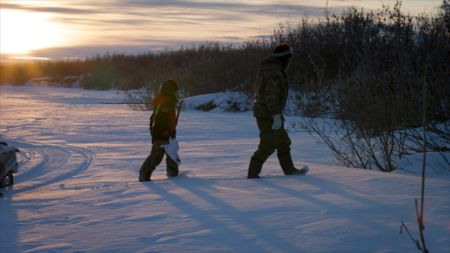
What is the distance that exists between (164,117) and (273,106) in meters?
1.59

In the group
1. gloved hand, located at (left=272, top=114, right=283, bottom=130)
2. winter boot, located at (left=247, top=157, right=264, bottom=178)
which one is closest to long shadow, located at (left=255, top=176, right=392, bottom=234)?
winter boot, located at (left=247, top=157, right=264, bottom=178)

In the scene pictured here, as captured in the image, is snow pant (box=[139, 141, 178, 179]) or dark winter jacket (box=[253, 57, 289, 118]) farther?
snow pant (box=[139, 141, 178, 179])

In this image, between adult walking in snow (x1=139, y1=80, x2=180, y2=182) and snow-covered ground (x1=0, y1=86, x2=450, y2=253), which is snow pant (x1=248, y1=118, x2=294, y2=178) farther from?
adult walking in snow (x1=139, y1=80, x2=180, y2=182)

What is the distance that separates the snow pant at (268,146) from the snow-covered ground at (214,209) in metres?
0.24

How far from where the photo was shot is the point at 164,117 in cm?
750

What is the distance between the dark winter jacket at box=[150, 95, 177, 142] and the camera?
24.6 ft

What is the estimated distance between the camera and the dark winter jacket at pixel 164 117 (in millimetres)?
7488

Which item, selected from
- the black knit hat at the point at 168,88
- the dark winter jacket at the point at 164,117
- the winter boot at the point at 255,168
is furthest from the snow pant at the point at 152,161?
the winter boot at the point at 255,168

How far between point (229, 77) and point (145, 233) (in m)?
20.6

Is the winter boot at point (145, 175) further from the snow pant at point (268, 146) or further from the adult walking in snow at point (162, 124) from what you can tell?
the snow pant at point (268, 146)

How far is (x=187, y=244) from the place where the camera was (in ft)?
13.9

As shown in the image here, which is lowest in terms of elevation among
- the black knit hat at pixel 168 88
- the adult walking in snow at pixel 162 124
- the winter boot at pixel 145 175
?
the winter boot at pixel 145 175

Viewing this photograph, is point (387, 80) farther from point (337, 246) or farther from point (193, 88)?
point (193, 88)

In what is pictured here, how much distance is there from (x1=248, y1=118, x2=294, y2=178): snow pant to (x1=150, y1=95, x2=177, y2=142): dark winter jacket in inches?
48.1
